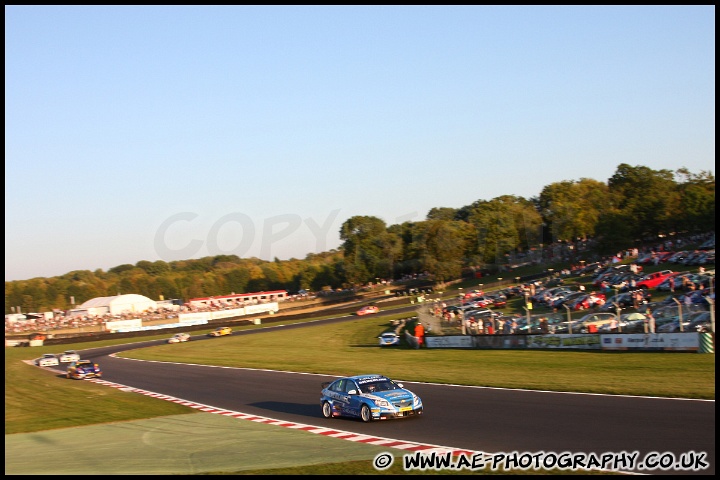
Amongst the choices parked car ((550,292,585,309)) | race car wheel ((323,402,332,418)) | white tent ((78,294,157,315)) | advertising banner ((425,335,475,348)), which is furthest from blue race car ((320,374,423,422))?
white tent ((78,294,157,315))

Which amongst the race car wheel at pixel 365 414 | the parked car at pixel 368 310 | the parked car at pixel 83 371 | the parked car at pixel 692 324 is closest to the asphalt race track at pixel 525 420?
the race car wheel at pixel 365 414

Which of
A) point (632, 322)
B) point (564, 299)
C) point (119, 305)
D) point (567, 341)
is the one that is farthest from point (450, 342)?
point (119, 305)

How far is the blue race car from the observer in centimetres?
1900

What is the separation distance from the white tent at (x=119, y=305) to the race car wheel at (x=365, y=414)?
13341cm

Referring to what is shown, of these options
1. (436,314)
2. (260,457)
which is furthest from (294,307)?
(260,457)

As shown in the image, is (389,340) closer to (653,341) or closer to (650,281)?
(650,281)

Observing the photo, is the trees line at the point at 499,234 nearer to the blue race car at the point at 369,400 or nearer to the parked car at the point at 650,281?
the parked car at the point at 650,281

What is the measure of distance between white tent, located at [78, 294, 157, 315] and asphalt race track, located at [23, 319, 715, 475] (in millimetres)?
123702

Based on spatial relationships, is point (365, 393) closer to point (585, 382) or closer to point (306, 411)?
point (306, 411)

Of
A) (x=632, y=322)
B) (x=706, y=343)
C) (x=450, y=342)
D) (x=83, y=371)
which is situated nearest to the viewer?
(x=706, y=343)

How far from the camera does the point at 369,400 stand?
63.4ft

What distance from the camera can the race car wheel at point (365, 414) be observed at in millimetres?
19281

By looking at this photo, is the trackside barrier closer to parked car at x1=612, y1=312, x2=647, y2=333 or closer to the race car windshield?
parked car at x1=612, y1=312, x2=647, y2=333

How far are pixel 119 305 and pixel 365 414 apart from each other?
451ft
